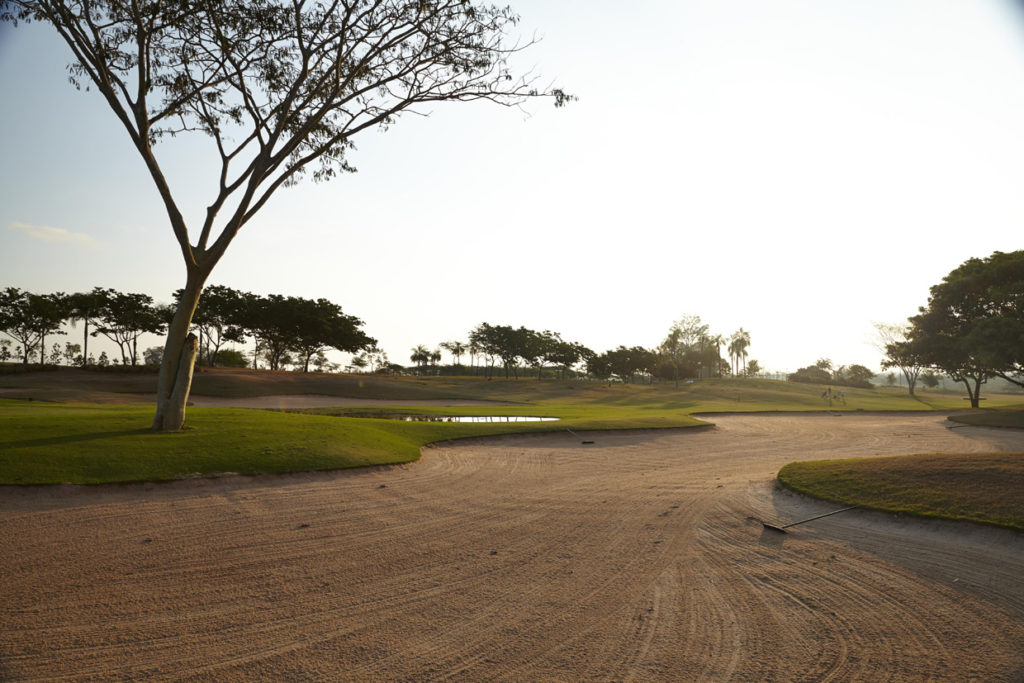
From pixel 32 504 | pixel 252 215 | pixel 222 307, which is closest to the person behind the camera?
pixel 32 504

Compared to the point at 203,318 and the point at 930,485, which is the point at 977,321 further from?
the point at 203,318

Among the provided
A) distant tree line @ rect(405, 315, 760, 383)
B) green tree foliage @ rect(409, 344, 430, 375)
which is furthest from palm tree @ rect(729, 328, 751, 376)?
green tree foliage @ rect(409, 344, 430, 375)

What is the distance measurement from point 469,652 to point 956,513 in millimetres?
9705

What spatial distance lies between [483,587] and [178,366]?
13.0m

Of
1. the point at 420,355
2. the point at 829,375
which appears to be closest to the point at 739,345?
the point at 829,375

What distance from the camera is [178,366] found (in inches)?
598

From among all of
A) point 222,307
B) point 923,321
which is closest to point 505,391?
point 222,307

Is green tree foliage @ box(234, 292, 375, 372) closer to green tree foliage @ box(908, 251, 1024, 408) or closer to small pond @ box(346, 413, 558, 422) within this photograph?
small pond @ box(346, 413, 558, 422)

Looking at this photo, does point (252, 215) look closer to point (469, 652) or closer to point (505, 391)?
point (469, 652)

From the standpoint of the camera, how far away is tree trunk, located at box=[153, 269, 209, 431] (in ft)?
48.8

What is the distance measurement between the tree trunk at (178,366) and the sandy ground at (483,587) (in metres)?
4.93

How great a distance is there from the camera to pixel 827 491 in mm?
11688

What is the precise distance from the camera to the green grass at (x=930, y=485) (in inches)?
372

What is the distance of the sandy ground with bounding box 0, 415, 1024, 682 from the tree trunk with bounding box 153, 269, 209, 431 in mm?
4931
